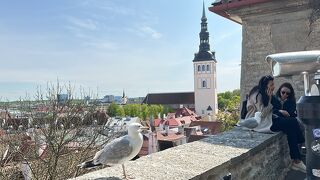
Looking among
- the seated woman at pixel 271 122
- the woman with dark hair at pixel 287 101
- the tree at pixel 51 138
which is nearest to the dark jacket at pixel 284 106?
the woman with dark hair at pixel 287 101

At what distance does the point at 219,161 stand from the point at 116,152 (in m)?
0.69

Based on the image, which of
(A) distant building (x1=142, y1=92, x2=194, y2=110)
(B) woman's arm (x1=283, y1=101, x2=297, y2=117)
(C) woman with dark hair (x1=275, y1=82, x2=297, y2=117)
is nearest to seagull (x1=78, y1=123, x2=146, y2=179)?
(C) woman with dark hair (x1=275, y1=82, x2=297, y2=117)

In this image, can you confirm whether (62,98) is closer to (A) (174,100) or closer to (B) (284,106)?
(B) (284,106)

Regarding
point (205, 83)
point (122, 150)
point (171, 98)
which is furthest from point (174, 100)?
point (122, 150)

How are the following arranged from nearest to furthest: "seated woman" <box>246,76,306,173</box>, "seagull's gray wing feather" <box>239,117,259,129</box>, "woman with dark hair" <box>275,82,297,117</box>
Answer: "seagull's gray wing feather" <box>239,117,259,129</box>
"seated woman" <box>246,76,306,173</box>
"woman with dark hair" <box>275,82,297,117</box>

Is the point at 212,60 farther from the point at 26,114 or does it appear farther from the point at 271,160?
the point at 271,160

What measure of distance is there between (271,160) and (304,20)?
2464mm

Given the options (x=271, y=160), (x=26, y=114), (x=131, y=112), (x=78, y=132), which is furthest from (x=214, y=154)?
→ (x=131, y=112)

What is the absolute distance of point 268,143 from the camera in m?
3.10

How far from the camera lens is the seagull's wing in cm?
188

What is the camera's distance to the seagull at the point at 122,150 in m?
1.88

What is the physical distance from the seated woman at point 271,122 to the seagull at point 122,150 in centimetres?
183

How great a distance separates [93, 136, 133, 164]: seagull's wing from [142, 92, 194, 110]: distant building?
7532 centimetres

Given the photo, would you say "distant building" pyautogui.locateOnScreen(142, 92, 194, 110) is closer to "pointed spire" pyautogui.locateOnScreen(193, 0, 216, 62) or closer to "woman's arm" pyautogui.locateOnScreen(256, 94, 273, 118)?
"pointed spire" pyautogui.locateOnScreen(193, 0, 216, 62)
